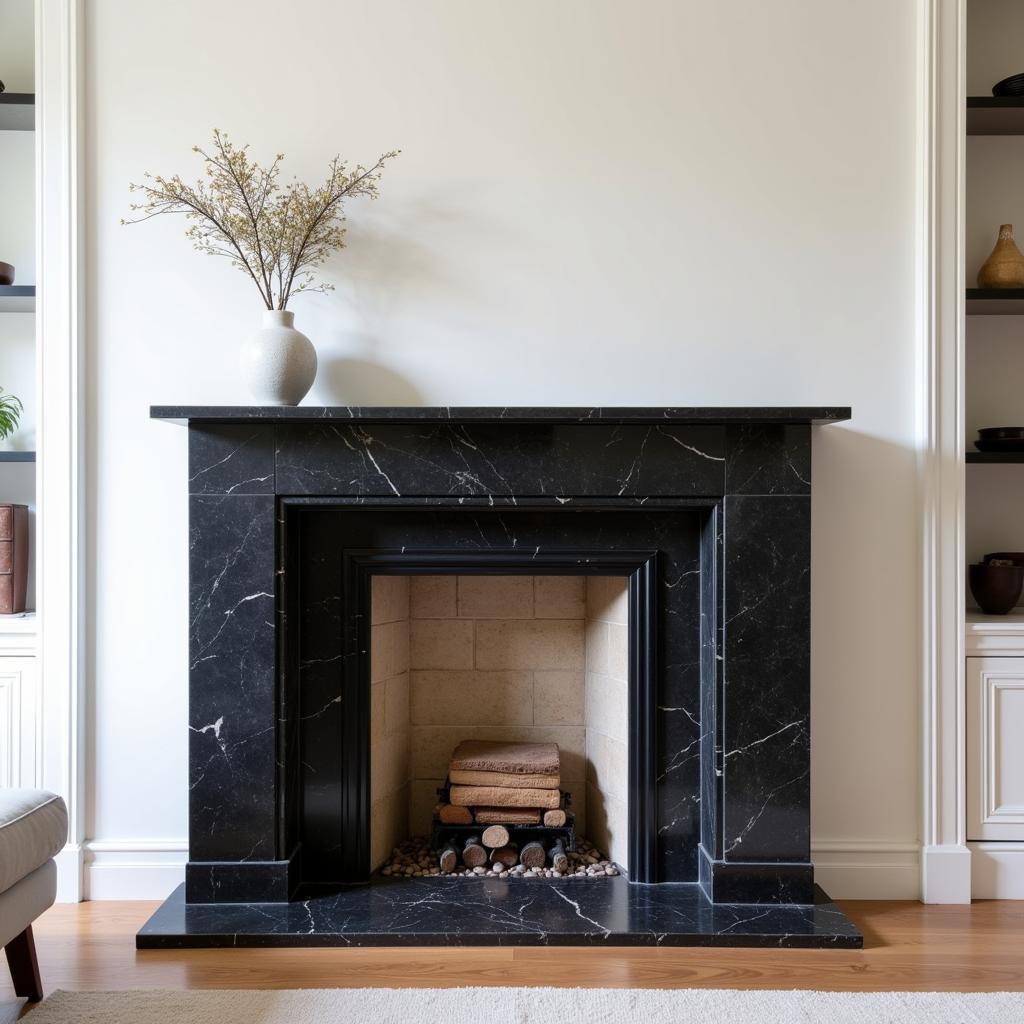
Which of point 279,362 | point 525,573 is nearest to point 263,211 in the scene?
point 279,362

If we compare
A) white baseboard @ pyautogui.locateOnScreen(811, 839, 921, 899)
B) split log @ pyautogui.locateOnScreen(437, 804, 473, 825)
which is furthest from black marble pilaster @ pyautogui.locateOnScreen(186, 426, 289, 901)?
white baseboard @ pyautogui.locateOnScreen(811, 839, 921, 899)

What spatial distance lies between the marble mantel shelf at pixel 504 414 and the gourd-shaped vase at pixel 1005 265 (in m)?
0.78

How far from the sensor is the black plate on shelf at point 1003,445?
2.39 meters

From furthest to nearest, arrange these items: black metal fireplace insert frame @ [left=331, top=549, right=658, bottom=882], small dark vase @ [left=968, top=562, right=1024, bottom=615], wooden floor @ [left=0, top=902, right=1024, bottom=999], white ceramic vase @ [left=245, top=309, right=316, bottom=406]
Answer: small dark vase @ [left=968, top=562, right=1024, bottom=615] < black metal fireplace insert frame @ [left=331, top=549, right=658, bottom=882] < white ceramic vase @ [left=245, top=309, right=316, bottom=406] < wooden floor @ [left=0, top=902, right=1024, bottom=999]

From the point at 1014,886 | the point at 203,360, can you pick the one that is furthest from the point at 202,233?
the point at 1014,886

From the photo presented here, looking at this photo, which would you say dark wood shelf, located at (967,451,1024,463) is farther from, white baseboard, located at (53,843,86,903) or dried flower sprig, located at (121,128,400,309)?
white baseboard, located at (53,843,86,903)

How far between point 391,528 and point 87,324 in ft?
3.40

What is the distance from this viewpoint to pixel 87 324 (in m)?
2.40

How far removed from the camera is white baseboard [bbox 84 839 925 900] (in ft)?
7.86

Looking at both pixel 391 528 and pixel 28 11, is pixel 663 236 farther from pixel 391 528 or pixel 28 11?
pixel 28 11

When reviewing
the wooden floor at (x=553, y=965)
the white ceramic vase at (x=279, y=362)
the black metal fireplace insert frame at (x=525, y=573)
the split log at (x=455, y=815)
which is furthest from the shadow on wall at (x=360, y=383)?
the wooden floor at (x=553, y=965)

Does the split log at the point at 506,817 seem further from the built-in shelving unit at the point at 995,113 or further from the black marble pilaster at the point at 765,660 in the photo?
the built-in shelving unit at the point at 995,113

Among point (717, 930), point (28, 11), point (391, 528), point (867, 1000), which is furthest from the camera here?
point (28, 11)

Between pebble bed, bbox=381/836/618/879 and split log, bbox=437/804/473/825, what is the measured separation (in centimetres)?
10
